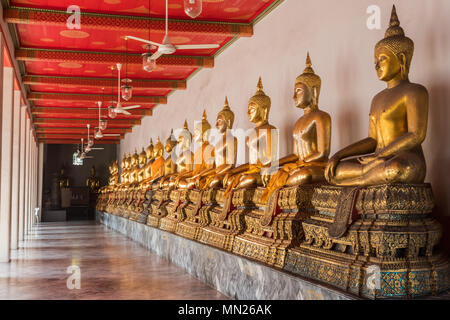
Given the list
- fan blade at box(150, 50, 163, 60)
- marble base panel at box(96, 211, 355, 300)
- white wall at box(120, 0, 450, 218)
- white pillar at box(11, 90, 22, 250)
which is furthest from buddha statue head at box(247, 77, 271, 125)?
white pillar at box(11, 90, 22, 250)

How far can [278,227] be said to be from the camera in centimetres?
→ 398

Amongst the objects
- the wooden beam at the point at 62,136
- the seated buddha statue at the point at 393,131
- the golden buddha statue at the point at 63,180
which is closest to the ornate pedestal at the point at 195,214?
the seated buddha statue at the point at 393,131

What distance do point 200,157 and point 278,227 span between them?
3485mm

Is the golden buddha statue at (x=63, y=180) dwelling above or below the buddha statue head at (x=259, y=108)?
below

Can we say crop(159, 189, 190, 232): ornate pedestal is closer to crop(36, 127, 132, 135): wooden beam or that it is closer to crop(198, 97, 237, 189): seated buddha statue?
crop(198, 97, 237, 189): seated buddha statue

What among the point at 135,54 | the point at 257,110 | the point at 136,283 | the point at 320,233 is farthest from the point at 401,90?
the point at 135,54

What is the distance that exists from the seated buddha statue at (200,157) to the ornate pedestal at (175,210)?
0.14 meters

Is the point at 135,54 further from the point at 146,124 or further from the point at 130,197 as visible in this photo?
the point at 146,124

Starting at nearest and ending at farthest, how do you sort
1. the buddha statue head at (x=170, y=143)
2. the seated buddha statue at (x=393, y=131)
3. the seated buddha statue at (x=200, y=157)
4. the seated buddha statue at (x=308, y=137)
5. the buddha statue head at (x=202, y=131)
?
the seated buddha statue at (x=393, y=131)
the seated buddha statue at (x=308, y=137)
the seated buddha statue at (x=200, y=157)
the buddha statue head at (x=202, y=131)
the buddha statue head at (x=170, y=143)

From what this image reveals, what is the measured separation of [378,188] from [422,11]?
156 cm

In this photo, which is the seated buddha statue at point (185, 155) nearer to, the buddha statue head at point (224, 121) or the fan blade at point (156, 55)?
the buddha statue head at point (224, 121)

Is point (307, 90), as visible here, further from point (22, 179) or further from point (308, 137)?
point (22, 179)

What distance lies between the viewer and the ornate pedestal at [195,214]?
5836 mm

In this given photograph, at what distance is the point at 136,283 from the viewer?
5.20 m
